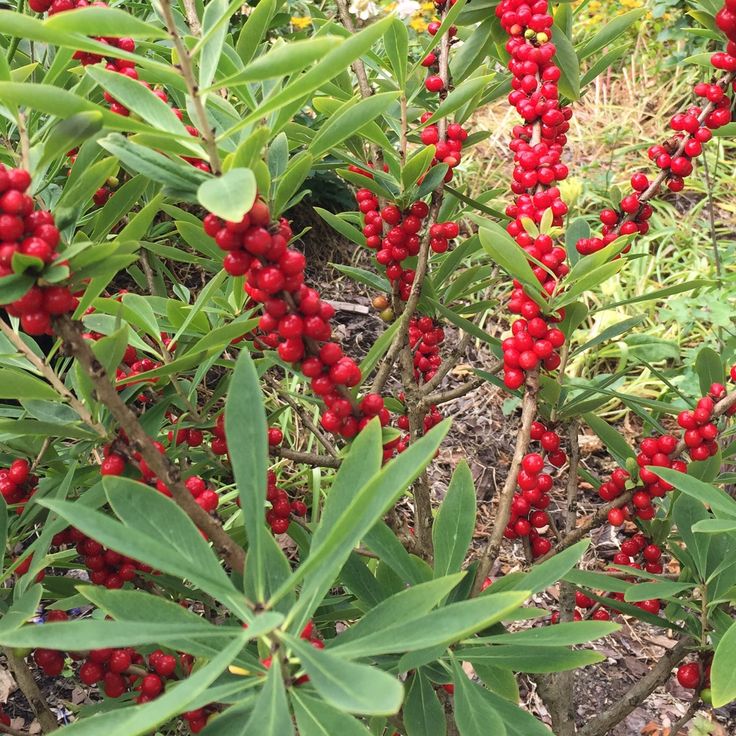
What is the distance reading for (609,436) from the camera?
4.72 ft

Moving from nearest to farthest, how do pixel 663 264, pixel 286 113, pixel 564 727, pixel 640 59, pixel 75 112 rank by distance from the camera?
pixel 75 112 → pixel 286 113 → pixel 564 727 → pixel 663 264 → pixel 640 59

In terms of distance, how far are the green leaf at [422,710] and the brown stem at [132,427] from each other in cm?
38

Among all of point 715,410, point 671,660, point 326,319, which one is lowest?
point 671,660

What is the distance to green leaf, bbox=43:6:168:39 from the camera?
651 mm

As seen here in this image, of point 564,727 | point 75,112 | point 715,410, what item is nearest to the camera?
point 75,112

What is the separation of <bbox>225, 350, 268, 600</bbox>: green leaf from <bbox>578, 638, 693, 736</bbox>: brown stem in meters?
0.92

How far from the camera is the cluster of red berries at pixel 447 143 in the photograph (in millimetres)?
1466

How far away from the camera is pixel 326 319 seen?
0.96 meters

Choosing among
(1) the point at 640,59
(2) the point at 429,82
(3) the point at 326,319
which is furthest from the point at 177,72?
(1) the point at 640,59

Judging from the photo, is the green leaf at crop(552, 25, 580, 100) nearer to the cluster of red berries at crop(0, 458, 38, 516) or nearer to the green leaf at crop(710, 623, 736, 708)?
the green leaf at crop(710, 623, 736, 708)

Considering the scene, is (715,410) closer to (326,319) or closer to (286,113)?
(326,319)

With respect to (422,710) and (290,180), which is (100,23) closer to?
(290,180)

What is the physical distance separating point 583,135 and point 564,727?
5127 mm

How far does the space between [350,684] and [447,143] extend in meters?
1.16
